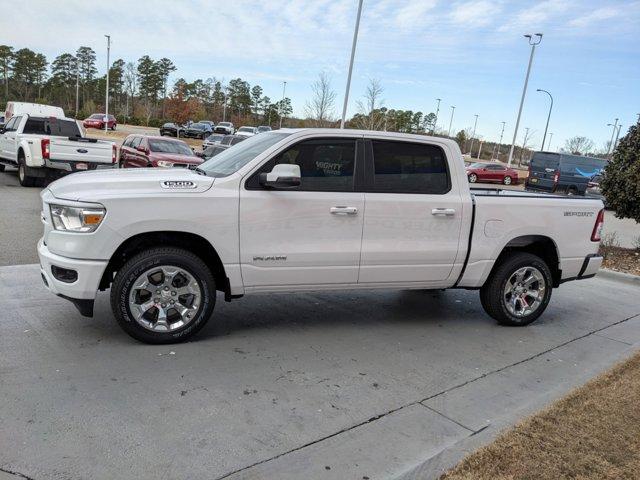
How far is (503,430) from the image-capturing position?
3.39 metres

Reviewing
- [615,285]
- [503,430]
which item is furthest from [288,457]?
[615,285]

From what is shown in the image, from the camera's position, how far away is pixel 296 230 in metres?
4.64

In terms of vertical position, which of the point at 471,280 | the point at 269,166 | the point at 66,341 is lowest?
the point at 66,341

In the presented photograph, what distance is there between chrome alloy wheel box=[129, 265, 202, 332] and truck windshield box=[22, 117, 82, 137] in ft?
41.3

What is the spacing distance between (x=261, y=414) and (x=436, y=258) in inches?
98.3

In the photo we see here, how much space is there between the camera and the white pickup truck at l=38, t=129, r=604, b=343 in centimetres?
421

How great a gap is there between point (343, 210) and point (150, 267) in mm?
1704

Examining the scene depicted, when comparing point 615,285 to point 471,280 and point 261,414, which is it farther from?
point 261,414

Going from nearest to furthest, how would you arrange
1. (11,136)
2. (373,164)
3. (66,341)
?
(66,341)
(373,164)
(11,136)

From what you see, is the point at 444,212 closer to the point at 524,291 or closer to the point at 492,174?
the point at 524,291

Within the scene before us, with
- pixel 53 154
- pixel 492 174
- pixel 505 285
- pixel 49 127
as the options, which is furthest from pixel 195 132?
pixel 505 285

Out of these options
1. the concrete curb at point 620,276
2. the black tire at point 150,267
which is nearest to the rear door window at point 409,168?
the black tire at point 150,267

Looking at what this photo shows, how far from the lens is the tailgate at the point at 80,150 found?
12.6 m

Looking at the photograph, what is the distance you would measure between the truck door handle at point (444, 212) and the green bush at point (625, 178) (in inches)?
249
